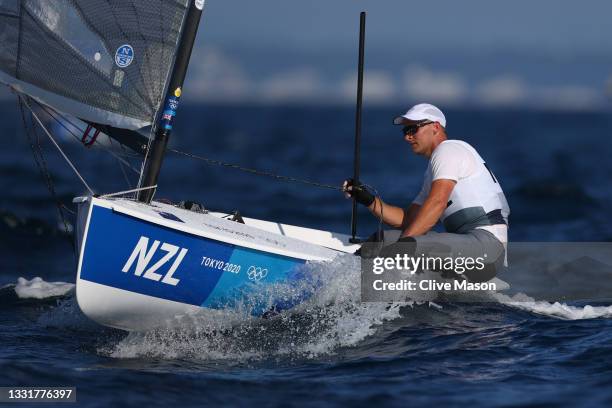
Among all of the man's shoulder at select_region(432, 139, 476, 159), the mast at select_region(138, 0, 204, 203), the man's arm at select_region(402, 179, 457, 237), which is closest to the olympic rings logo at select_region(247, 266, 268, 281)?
the mast at select_region(138, 0, 204, 203)

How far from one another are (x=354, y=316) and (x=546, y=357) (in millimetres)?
1359

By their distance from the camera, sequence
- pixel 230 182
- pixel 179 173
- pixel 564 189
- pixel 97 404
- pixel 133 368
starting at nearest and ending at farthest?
pixel 97 404 < pixel 133 368 < pixel 564 189 < pixel 230 182 < pixel 179 173

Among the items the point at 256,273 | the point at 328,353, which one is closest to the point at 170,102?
the point at 256,273

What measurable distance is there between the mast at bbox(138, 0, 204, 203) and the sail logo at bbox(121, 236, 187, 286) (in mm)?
630

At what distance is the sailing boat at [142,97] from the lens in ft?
22.8

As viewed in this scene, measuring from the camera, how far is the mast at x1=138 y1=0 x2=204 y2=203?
7363 millimetres

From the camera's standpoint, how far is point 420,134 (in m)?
7.64

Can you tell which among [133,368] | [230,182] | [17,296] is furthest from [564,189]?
[133,368]

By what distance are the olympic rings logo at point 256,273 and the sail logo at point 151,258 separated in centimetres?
47

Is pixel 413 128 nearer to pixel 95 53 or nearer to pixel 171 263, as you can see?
pixel 171 263

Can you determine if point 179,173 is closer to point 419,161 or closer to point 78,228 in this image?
point 419,161

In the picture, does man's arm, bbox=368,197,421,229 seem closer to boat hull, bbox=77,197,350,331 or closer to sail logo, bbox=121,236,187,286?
boat hull, bbox=77,197,350,331

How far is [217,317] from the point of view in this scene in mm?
7094

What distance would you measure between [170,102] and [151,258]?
126 centimetres
